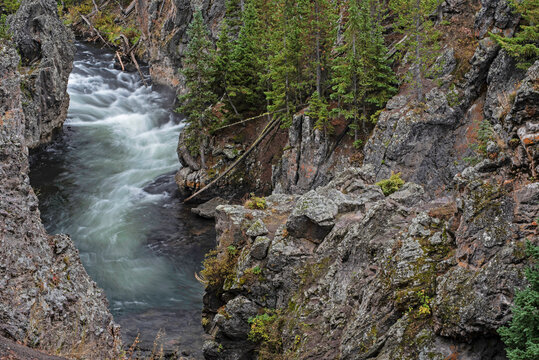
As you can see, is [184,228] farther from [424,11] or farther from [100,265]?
[424,11]

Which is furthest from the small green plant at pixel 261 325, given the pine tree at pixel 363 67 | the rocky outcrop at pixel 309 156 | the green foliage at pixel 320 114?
the green foliage at pixel 320 114

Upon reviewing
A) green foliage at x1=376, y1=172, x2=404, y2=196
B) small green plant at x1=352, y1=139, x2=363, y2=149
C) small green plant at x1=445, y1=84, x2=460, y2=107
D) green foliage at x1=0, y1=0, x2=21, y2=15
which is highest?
green foliage at x1=0, y1=0, x2=21, y2=15

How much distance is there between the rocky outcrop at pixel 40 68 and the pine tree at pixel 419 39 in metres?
29.7

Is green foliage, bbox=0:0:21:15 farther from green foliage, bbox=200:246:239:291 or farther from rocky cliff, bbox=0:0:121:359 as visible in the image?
green foliage, bbox=200:246:239:291

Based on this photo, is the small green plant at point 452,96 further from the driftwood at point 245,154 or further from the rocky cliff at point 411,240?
the driftwood at point 245,154

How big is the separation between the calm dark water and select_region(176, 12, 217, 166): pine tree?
5.33 metres

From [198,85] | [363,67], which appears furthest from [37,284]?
[198,85]

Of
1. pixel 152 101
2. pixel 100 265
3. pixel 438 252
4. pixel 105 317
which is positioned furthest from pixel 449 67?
pixel 152 101

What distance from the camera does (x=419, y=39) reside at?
24.7 m

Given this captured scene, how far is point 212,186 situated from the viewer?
3184 cm

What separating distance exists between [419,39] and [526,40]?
659 centimetres

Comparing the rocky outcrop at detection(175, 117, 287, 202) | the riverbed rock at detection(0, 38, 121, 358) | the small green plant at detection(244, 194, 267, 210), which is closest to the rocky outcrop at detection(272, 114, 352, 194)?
the rocky outcrop at detection(175, 117, 287, 202)

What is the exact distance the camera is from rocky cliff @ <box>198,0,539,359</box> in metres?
8.31

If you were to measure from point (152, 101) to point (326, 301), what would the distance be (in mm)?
41294
